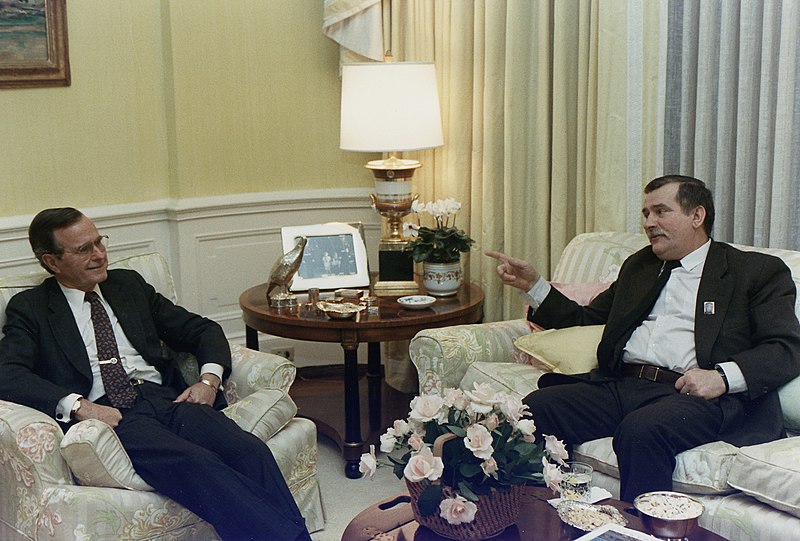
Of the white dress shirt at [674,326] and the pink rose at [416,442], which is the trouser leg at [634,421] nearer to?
the white dress shirt at [674,326]

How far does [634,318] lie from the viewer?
2.90 metres

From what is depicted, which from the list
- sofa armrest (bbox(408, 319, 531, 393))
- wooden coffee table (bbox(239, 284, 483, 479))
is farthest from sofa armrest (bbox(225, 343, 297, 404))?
sofa armrest (bbox(408, 319, 531, 393))

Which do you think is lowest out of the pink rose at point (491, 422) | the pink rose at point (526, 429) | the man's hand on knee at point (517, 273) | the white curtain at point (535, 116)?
the pink rose at point (526, 429)

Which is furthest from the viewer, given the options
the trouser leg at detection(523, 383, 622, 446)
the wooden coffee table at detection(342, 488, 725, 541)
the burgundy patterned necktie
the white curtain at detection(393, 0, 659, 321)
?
the white curtain at detection(393, 0, 659, 321)

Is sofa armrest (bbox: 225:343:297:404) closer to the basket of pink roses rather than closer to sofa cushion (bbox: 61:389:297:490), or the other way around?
sofa cushion (bbox: 61:389:297:490)

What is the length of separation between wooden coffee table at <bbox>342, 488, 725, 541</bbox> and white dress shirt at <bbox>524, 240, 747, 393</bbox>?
2.38 feet

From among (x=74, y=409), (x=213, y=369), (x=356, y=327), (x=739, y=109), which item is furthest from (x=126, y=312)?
(x=739, y=109)

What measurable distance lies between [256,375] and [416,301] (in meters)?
0.76

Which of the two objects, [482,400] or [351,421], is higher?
[482,400]

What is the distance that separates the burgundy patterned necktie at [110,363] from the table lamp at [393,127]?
1170mm

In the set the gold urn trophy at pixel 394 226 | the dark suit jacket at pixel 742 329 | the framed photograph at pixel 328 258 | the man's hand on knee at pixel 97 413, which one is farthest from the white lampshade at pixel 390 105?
the man's hand on knee at pixel 97 413

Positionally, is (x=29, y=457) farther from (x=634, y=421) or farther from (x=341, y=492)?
(x=634, y=421)

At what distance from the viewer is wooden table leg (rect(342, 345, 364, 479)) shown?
3.43 metres

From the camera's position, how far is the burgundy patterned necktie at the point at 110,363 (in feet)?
9.32
